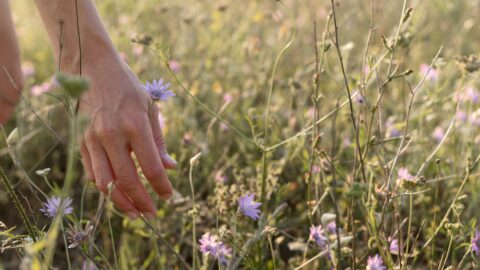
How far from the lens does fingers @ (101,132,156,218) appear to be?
1014 mm

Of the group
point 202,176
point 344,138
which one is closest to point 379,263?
point 344,138

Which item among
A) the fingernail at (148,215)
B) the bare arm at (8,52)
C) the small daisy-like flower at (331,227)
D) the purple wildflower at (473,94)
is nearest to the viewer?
the fingernail at (148,215)

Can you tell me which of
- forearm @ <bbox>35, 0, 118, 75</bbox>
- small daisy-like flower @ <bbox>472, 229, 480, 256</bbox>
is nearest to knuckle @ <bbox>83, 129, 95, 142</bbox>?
forearm @ <bbox>35, 0, 118, 75</bbox>

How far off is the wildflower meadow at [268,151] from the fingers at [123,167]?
2 cm

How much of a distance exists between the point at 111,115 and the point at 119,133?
0.10ft

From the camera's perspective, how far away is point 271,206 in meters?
1.51

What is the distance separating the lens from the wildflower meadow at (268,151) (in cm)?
106

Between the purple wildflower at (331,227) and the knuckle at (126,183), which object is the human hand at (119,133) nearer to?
the knuckle at (126,183)

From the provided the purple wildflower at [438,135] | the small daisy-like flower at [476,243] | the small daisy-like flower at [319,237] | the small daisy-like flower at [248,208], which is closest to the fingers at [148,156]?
the small daisy-like flower at [248,208]

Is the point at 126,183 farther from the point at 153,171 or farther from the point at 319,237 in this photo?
the point at 319,237

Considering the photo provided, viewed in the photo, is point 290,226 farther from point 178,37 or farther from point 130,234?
point 178,37

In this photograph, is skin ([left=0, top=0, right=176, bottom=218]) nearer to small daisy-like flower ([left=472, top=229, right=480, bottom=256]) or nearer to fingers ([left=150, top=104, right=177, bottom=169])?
fingers ([left=150, top=104, right=177, bottom=169])

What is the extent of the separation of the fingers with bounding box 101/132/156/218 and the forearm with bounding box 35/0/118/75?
137mm

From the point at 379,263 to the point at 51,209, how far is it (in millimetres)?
549
